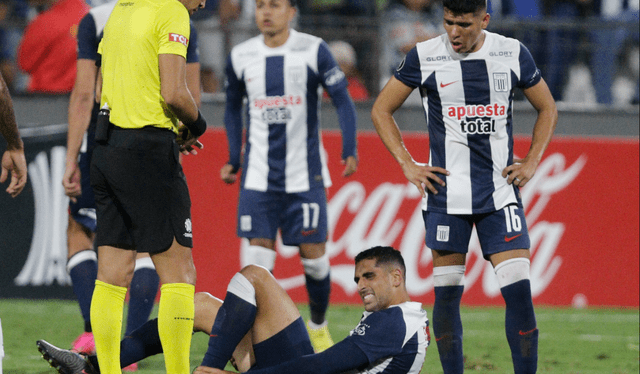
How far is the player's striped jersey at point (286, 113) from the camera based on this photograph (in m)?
6.11

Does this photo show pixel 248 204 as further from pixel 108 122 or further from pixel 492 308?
pixel 492 308

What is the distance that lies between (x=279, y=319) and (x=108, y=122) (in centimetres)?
115

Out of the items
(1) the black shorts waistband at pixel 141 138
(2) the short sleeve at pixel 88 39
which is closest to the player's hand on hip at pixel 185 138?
(1) the black shorts waistband at pixel 141 138

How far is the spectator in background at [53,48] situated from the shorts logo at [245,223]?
132 inches

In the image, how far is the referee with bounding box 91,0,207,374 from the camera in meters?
3.88

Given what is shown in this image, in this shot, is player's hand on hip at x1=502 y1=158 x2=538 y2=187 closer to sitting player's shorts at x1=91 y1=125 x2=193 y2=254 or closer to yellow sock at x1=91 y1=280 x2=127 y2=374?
sitting player's shorts at x1=91 y1=125 x2=193 y2=254

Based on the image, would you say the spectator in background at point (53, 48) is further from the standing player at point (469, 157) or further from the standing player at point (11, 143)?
the standing player at point (469, 157)

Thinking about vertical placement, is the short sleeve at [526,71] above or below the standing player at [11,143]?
above

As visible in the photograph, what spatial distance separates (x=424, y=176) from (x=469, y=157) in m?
0.24

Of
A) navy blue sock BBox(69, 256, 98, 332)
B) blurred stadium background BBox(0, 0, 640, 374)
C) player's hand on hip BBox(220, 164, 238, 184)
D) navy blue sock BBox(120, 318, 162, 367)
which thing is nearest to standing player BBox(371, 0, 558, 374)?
navy blue sock BBox(120, 318, 162, 367)

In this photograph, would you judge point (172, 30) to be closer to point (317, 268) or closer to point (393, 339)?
point (393, 339)

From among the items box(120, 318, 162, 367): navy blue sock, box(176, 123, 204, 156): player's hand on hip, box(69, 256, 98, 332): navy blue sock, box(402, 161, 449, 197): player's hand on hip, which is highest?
box(176, 123, 204, 156): player's hand on hip

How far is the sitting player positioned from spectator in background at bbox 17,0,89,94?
5.05m

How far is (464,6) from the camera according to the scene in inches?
168
